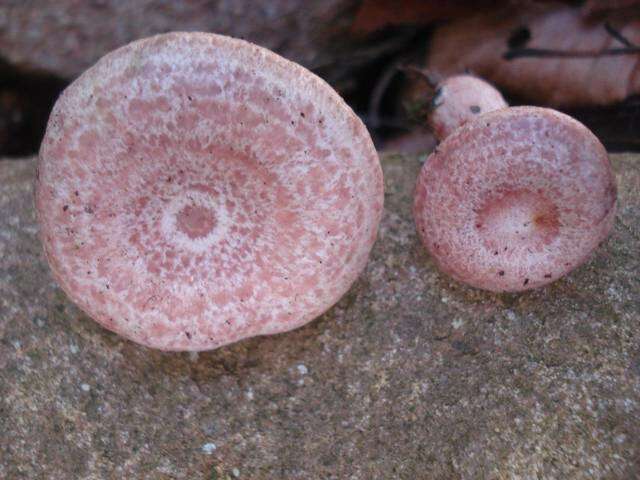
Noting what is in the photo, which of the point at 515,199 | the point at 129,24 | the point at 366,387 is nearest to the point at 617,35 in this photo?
the point at 515,199

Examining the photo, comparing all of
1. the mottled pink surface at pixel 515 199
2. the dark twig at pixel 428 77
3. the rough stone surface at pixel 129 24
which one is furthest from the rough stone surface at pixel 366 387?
the rough stone surface at pixel 129 24

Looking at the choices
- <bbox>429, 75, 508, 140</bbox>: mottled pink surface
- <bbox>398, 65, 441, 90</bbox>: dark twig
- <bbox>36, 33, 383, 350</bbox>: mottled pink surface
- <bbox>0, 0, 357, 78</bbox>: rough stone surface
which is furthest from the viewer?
<bbox>0, 0, 357, 78</bbox>: rough stone surface

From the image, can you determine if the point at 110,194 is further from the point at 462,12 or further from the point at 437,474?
the point at 462,12

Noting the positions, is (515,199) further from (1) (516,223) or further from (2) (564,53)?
(2) (564,53)

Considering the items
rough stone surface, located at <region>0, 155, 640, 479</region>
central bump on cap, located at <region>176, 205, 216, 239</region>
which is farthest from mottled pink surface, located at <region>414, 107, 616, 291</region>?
central bump on cap, located at <region>176, 205, 216, 239</region>

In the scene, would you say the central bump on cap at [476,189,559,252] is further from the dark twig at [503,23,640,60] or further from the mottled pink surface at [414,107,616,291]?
the dark twig at [503,23,640,60]
